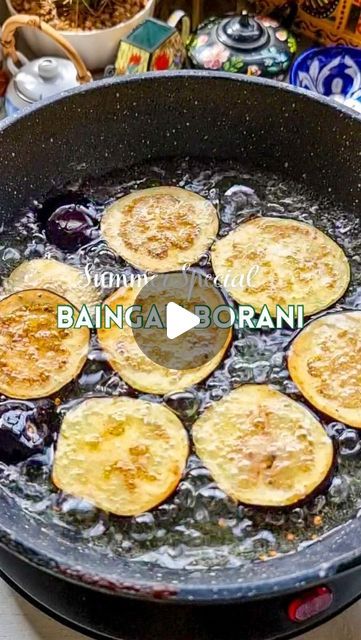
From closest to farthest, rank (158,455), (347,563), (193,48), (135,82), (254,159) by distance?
(347,563), (158,455), (135,82), (254,159), (193,48)

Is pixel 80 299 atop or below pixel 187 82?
below

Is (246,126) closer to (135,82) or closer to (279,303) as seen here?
(135,82)

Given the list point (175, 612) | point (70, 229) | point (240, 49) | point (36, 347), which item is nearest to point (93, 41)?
point (240, 49)

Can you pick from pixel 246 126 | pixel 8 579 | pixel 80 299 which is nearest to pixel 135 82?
pixel 246 126

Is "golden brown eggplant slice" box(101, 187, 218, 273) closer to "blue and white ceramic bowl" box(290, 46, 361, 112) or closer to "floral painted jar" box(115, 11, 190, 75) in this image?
"floral painted jar" box(115, 11, 190, 75)

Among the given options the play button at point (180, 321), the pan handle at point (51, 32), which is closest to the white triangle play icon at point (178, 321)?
the play button at point (180, 321)

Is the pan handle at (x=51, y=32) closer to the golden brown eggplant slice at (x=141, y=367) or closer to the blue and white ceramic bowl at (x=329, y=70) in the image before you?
the blue and white ceramic bowl at (x=329, y=70)

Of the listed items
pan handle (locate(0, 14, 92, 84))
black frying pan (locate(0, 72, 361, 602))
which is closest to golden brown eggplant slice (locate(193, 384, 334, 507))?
black frying pan (locate(0, 72, 361, 602))
